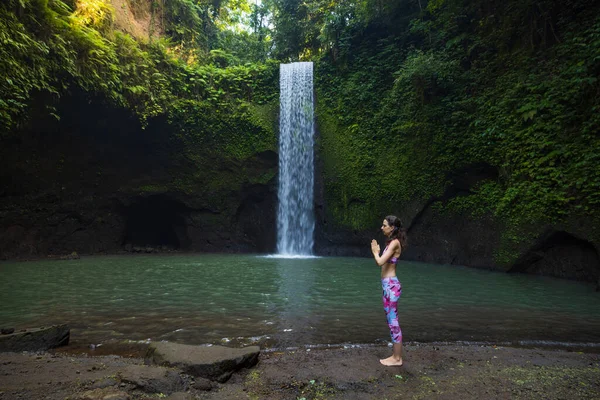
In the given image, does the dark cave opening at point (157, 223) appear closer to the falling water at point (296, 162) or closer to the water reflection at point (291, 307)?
the falling water at point (296, 162)

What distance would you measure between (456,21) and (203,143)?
11.5 m

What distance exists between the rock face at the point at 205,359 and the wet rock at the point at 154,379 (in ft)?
0.49

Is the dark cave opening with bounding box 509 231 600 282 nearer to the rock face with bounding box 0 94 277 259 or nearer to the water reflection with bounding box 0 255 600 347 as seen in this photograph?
the water reflection with bounding box 0 255 600 347

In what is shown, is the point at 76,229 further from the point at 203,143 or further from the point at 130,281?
the point at 130,281

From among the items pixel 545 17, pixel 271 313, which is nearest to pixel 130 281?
pixel 271 313

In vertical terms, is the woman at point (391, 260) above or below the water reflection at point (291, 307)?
above

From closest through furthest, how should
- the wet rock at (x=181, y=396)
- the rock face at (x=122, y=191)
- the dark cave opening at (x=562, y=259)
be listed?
the wet rock at (x=181, y=396) → the dark cave opening at (x=562, y=259) → the rock face at (x=122, y=191)

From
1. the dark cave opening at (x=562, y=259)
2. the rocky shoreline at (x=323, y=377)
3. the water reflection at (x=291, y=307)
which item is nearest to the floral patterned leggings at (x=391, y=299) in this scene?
the rocky shoreline at (x=323, y=377)

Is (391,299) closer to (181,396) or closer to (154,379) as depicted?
(181,396)

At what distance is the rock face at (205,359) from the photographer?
2938mm

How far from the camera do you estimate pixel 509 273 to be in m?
9.80

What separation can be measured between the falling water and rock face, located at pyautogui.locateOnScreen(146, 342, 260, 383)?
1257 cm

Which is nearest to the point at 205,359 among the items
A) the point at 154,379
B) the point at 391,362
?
the point at 154,379

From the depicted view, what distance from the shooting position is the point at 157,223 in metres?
18.0
